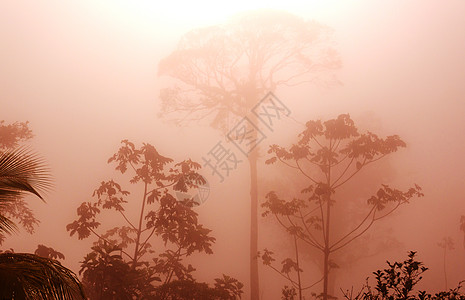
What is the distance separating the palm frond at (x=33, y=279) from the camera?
8.18ft

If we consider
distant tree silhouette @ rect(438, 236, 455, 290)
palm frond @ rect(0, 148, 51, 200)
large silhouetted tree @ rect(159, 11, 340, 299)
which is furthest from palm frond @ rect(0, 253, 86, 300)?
distant tree silhouette @ rect(438, 236, 455, 290)

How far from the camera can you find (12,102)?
70.1 feet

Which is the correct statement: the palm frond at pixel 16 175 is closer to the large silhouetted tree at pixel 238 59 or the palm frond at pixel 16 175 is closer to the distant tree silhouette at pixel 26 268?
the distant tree silhouette at pixel 26 268

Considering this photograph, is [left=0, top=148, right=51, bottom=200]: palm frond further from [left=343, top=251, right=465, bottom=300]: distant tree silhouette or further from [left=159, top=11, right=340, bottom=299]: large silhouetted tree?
[left=159, top=11, right=340, bottom=299]: large silhouetted tree

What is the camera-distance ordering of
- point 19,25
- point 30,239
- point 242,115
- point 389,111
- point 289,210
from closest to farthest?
point 289,210 < point 242,115 < point 30,239 < point 389,111 < point 19,25

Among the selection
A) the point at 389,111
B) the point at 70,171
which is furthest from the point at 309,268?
the point at 70,171

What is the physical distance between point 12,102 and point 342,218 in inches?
765

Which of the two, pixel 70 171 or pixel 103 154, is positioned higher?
pixel 103 154

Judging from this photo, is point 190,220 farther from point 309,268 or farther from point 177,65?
point 309,268

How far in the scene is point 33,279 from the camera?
8.54 ft

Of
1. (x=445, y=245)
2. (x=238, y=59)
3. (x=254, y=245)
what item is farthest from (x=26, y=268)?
(x=445, y=245)

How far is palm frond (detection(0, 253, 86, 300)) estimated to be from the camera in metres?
2.49

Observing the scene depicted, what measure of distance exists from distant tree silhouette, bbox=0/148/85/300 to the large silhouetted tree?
8104mm

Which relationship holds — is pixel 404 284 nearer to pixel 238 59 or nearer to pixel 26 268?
pixel 26 268
